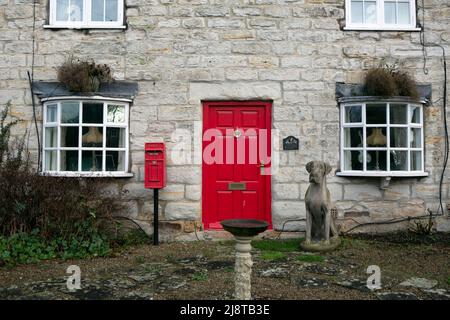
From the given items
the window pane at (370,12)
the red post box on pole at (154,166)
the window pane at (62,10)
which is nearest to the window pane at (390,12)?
the window pane at (370,12)

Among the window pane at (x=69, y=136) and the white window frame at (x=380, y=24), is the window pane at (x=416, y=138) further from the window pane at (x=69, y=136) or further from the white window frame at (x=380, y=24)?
the window pane at (x=69, y=136)

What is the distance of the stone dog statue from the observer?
584cm

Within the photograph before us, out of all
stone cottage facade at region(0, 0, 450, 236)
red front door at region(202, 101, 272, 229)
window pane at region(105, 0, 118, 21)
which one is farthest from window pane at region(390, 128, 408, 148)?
window pane at region(105, 0, 118, 21)

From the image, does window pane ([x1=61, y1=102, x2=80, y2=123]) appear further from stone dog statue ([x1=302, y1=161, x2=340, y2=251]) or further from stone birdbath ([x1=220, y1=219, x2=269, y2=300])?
stone birdbath ([x1=220, y1=219, x2=269, y2=300])

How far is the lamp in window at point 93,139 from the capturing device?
6645 millimetres

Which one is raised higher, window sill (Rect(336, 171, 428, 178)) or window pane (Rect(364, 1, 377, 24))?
window pane (Rect(364, 1, 377, 24))

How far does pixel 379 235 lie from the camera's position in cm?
676

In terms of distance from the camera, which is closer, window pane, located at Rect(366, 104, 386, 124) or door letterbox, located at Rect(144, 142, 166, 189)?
door letterbox, located at Rect(144, 142, 166, 189)

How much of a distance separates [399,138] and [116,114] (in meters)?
4.71

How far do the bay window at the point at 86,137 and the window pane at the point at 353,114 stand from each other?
367 cm

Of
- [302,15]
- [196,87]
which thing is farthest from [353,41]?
[196,87]

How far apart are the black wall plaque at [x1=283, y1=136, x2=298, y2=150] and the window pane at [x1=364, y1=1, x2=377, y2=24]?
2448 mm

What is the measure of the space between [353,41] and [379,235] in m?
3.27

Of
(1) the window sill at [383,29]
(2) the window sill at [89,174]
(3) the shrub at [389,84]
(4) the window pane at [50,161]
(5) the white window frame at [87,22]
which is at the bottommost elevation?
(2) the window sill at [89,174]
